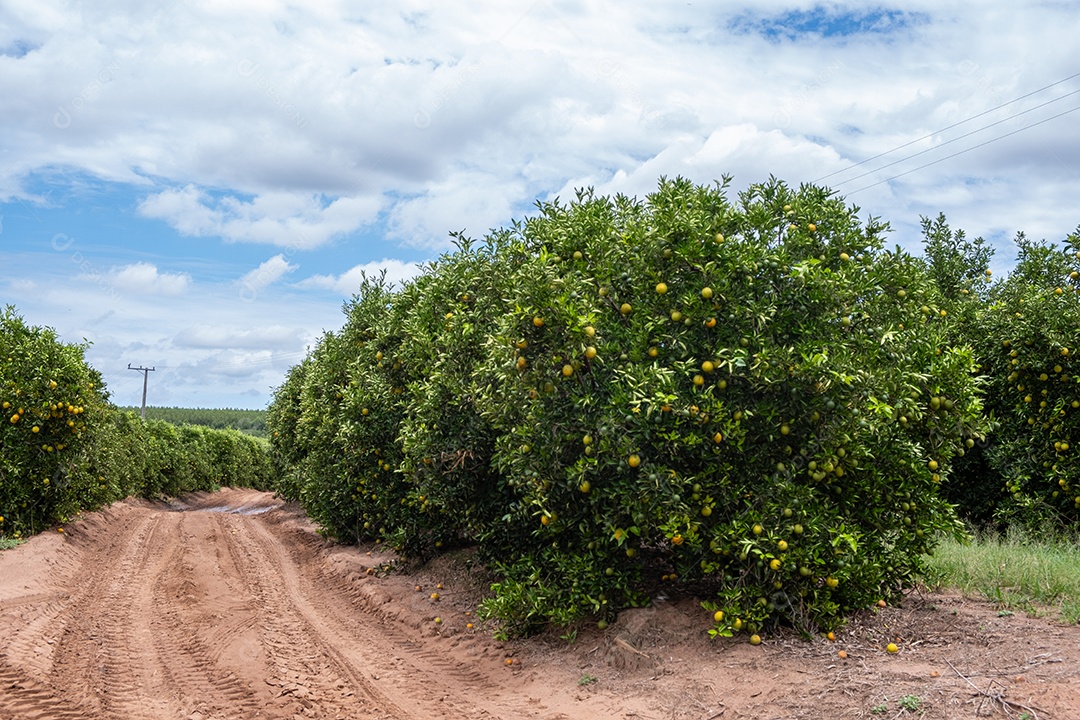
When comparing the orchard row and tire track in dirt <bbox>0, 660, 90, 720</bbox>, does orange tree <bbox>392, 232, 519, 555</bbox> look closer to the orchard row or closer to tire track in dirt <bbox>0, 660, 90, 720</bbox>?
the orchard row

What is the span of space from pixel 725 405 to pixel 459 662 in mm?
3605

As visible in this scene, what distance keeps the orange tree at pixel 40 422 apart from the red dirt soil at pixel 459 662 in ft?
11.8

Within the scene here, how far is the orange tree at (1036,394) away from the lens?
36.8ft

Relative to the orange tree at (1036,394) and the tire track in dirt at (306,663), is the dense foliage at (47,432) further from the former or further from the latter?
the orange tree at (1036,394)

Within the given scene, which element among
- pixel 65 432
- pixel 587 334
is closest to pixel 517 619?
pixel 587 334

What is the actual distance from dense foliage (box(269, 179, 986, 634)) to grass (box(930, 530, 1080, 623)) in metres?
0.54

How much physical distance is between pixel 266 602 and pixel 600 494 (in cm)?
591

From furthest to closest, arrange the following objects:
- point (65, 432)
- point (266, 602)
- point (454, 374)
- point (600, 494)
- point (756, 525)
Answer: point (65, 432), point (266, 602), point (454, 374), point (600, 494), point (756, 525)

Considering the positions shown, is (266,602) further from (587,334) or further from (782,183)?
(782,183)

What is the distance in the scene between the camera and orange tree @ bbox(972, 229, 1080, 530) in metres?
11.2

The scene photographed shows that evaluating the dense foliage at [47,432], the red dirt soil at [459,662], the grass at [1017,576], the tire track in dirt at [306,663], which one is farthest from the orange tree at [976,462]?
the dense foliage at [47,432]

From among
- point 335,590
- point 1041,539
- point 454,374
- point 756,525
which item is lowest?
point 335,590

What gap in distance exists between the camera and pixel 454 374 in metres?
9.02

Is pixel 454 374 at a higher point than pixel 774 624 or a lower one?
higher
